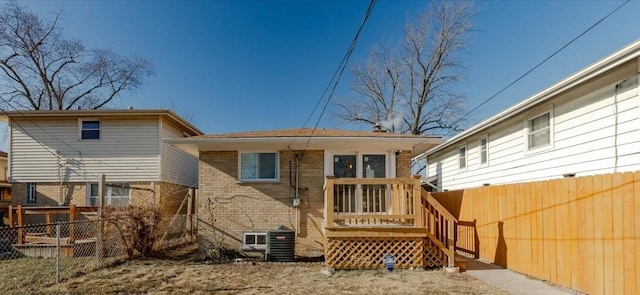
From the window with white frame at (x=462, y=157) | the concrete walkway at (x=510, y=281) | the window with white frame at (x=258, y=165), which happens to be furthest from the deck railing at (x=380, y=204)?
the window with white frame at (x=462, y=157)

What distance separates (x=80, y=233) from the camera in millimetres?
11609

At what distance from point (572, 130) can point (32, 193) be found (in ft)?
63.5

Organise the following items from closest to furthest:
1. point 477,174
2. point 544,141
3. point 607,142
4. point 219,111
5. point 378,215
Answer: point 607,142, point 378,215, point 544,141, point 477,174, point 219,111

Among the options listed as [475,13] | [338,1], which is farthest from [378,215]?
[475,13]

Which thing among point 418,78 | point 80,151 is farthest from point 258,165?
point 418,78

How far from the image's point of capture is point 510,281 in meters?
7.03

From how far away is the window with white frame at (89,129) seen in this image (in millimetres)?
15320

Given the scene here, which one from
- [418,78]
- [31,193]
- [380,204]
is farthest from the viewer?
A: [418,78]

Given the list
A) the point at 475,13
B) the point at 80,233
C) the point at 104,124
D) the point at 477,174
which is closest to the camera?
the point at 80,233

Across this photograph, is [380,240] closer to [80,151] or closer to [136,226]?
[136,226]

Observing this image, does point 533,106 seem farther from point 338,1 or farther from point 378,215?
point 338,1

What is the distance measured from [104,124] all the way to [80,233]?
17.6 feet

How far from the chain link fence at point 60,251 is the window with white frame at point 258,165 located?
2775 millimetres

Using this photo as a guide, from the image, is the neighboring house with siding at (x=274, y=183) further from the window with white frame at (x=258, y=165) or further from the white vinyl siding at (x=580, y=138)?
the white vinyl siding at (x=580, y=138)
